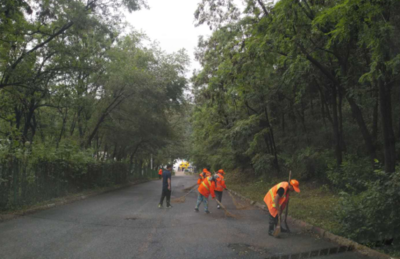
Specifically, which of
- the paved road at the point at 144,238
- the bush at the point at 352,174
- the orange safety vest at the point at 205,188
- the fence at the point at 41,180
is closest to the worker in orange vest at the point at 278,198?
the paved road at the point at 144,238

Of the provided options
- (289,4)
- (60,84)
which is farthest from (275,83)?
(60,84)

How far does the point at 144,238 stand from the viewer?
7.24m

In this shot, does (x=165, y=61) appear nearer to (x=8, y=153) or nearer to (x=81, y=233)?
(x=8, y=153)

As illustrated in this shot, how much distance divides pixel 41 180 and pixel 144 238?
24.1 feet

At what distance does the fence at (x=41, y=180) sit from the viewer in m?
10.4

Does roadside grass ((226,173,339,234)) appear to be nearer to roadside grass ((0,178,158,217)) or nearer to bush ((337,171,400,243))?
bush ((337,171,400,243))

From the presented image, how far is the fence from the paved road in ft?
3.91

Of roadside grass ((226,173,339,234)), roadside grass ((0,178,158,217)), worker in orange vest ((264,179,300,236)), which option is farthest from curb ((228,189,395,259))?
roadside grass ((0,178,158,217))

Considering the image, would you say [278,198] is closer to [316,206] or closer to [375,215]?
[375,215]

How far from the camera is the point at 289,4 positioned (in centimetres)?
905

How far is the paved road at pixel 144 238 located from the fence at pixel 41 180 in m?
1.19

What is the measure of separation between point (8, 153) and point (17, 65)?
16.2ft

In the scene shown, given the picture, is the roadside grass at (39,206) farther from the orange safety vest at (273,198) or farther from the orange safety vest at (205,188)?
the orange safety vest at (273,198)

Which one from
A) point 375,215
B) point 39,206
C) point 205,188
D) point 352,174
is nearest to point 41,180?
point 39,206
